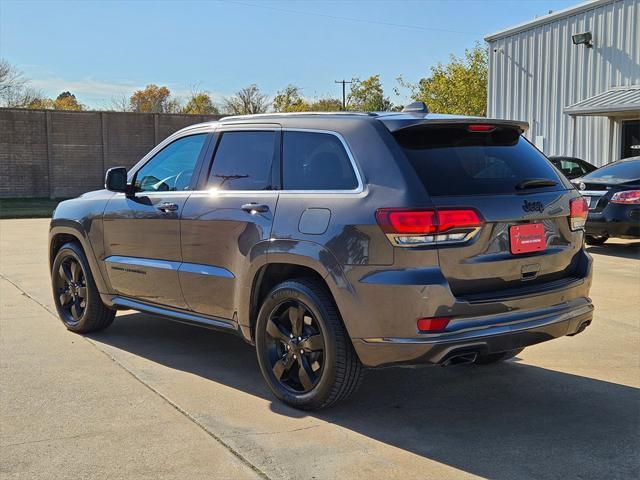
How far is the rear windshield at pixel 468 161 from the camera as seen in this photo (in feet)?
12.9

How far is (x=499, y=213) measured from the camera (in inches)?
154

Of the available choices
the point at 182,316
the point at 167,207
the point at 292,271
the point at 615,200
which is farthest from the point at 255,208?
the point at 615,200

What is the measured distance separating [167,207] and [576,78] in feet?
58.7

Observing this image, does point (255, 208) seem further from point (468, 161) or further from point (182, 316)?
point (468, 161)

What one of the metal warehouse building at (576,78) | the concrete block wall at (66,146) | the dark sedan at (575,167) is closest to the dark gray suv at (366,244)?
the dark sedan at (575,167)

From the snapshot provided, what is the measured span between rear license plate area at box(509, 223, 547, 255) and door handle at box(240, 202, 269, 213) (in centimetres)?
153

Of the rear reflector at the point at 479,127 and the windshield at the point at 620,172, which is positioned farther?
the windshield at the point at 620,172

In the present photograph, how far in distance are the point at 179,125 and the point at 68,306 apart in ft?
90.1

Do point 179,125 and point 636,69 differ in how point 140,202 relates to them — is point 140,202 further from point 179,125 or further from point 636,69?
point 179,125

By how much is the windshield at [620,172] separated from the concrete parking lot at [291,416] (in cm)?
539

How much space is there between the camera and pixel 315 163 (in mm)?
4402

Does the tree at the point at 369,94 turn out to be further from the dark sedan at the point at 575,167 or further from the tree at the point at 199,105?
the dark sedan at the point at 575,167

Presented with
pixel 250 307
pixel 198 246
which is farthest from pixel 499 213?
pixel 198 246

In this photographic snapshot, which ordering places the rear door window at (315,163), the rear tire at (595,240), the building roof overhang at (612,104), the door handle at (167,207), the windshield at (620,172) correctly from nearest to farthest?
1. the rear door window at (315,163)
2. the door handle at (167,207)
3. the windshield at (620,172)
4. the rear tire at (595,240)
5. the building roof overhang at (612,104)
